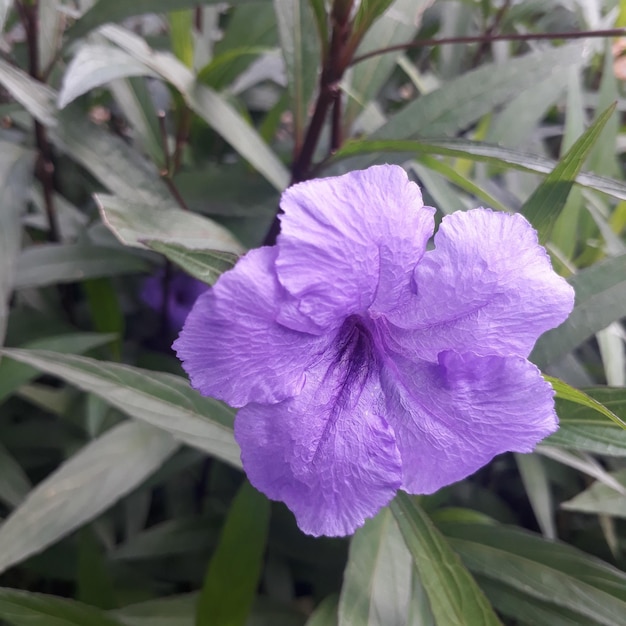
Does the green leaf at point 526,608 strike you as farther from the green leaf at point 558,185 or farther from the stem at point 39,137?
the stem at point 39,137

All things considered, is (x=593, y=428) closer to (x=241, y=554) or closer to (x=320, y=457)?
(x=320, y=457)

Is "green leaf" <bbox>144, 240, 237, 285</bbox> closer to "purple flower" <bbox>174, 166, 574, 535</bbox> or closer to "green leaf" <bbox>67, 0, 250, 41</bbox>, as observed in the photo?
"purple flower" <bbox>174, 166, 574, 535</bbox>

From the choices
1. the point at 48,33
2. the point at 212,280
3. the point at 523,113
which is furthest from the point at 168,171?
the point at 523,113

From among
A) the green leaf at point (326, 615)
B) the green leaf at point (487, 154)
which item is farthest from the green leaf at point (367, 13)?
the green leaf at point (326, 615)

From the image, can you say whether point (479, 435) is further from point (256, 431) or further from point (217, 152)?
point (217, 152)

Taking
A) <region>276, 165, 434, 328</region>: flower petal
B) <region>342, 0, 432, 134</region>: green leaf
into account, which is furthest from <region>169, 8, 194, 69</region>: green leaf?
<region>276, 165, 434, 328</region>: flower petal

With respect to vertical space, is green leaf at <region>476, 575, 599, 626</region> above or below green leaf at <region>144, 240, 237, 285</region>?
below

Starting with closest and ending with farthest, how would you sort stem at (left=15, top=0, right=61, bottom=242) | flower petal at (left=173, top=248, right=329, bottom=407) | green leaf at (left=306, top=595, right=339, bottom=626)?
flower petal at (left=173, top=248, right=329, bottom=407), green leaf at (left=306, top=595, right=339, bottom=626), stem at (left=15, top=0, right=61, bottom=242)
